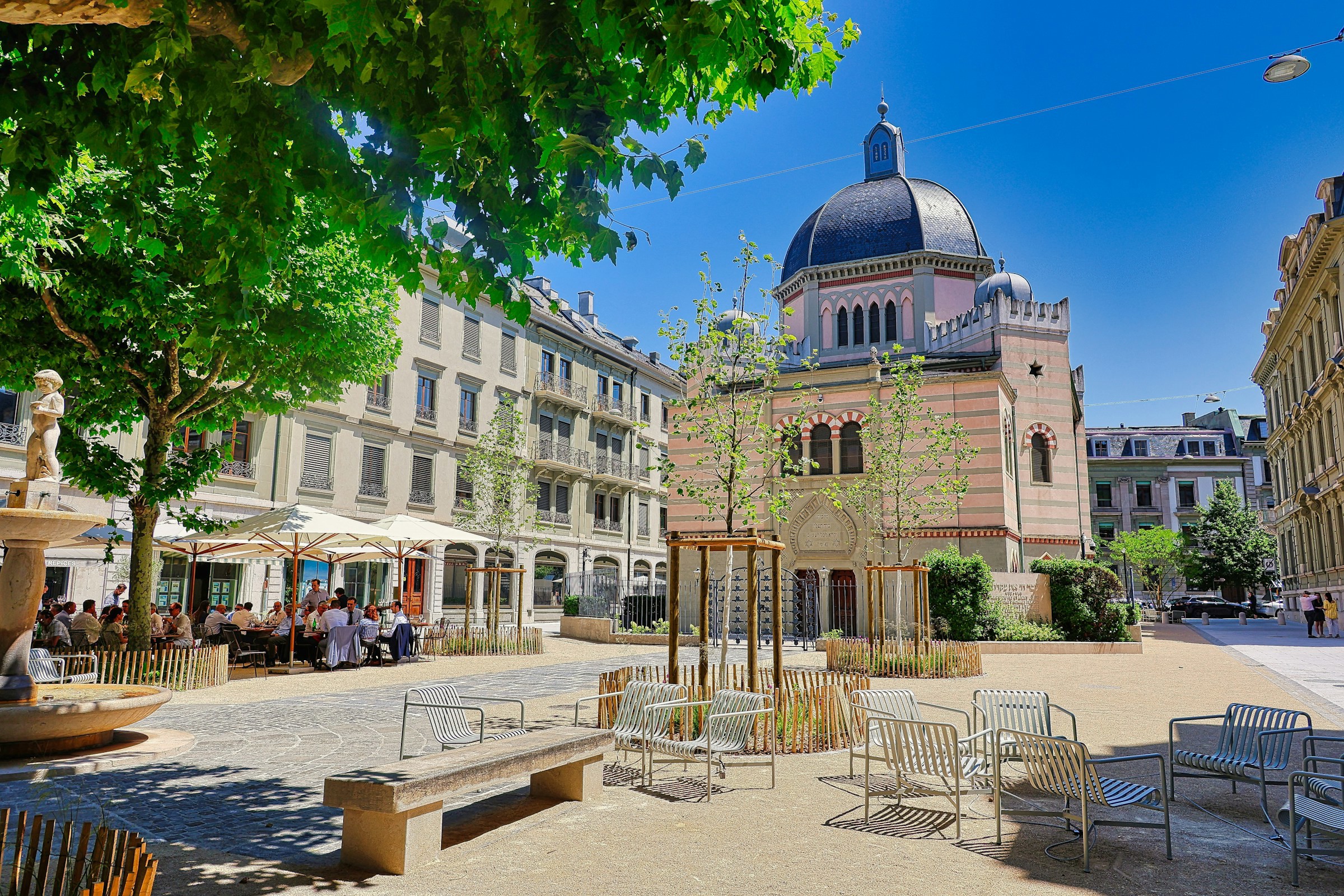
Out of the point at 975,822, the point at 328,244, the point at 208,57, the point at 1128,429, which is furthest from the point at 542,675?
the point at 1128,429

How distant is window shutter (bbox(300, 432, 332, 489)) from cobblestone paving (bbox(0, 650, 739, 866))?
731 inches

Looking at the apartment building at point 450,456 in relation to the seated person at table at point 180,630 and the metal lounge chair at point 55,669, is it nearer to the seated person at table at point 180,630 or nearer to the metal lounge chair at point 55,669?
the seated person at table at point 180,630

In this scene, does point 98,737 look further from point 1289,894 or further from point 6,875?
point 1289,894

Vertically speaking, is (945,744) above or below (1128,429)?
below

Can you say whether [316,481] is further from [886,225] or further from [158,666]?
[886,225]

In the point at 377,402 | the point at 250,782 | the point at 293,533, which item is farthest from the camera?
the point at 377,402

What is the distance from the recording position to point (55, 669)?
11281mm

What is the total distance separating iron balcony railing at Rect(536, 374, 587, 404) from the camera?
40156mm

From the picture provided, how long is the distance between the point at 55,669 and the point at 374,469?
21.3m

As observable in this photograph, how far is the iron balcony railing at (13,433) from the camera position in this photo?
21.2 metres

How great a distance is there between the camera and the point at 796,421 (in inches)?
516

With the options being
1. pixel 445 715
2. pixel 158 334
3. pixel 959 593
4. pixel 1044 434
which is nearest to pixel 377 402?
pixel 158 334

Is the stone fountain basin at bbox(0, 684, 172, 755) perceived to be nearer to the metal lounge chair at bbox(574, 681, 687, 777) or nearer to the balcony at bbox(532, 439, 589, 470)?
the metal lounge chair at bbox(574, 681, 687, 777)

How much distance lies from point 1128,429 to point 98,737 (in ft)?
268
